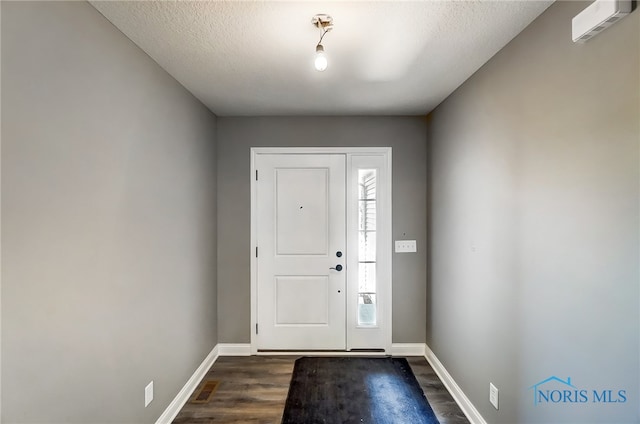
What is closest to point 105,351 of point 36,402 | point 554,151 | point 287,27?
point 36,402

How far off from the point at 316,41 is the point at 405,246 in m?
2.16

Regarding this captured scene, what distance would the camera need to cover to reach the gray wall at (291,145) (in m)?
3.19

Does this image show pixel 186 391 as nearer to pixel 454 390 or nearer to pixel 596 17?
pixel 454 390

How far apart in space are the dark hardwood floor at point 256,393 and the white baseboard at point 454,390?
4 centimetres

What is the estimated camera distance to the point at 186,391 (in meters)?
2.42

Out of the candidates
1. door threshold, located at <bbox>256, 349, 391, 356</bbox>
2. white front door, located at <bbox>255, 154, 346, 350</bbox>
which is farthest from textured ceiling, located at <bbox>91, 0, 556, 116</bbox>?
door threshold, located at <bbox>256, 349, 391, 356</bbox>

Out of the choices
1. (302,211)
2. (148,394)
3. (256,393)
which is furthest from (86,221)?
(302,211)

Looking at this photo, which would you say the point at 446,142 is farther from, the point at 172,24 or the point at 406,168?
the point at 172,24

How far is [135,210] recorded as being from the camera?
1767 mm

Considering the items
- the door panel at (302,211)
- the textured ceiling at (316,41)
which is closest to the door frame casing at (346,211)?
the door panel at (302,211)

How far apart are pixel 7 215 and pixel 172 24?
117 cm

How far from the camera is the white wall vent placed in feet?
3.50

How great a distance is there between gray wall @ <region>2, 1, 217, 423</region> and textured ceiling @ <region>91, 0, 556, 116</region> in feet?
0.76

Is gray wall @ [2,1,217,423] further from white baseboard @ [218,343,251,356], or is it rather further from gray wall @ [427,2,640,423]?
gray wall @ [427,2,640,423]
